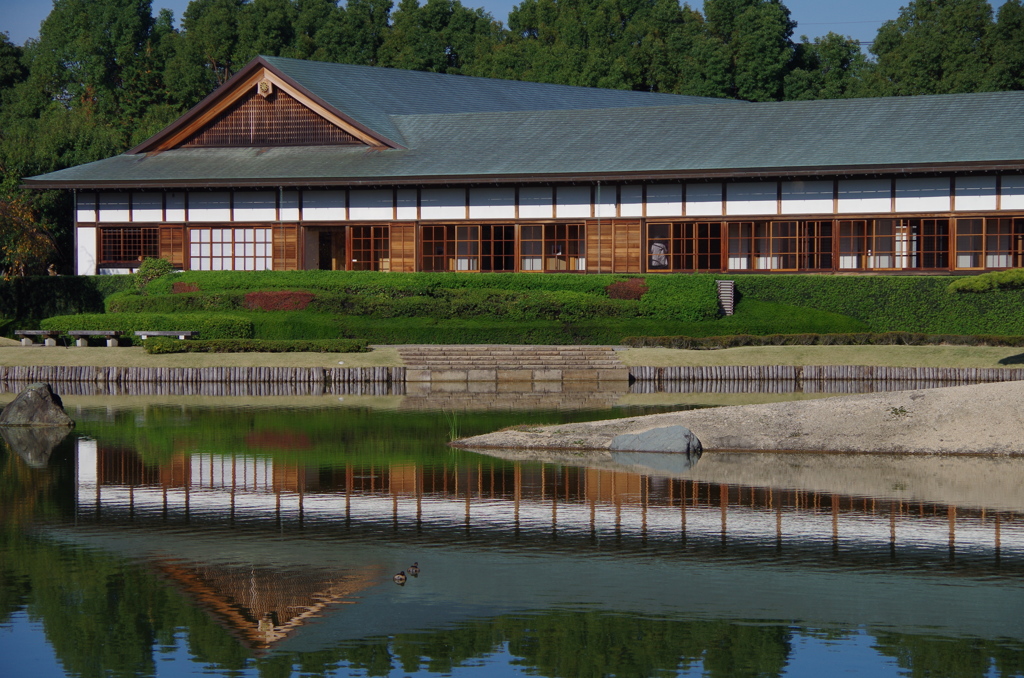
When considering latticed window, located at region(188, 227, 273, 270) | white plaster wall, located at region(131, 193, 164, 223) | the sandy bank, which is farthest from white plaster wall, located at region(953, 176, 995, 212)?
white plaster wall, located at region(131, 193, 164, 223)

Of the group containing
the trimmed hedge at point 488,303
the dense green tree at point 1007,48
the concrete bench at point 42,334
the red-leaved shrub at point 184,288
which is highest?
the dense green tree at point 1007,48

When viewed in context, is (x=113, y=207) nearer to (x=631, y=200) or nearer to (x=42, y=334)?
(x=42, y=334)

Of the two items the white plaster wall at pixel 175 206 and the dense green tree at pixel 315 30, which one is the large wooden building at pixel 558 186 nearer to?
the white plaster wall at pixel 175 206

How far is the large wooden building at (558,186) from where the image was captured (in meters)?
39.4

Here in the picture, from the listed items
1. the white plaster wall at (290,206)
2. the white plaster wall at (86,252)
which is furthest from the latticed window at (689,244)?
the white plaster wall at (86,252)

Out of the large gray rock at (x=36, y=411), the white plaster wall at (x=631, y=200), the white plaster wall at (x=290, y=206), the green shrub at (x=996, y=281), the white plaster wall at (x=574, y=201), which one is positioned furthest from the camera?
the white plaster wall at (x=290, y=206)

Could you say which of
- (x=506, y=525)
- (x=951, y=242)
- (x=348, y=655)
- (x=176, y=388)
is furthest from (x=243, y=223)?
(x=348, y=655)

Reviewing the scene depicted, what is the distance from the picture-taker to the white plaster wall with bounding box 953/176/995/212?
126 feet

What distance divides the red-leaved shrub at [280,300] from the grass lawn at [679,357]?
4.90 metres

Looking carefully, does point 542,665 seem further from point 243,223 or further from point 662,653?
point 243,223

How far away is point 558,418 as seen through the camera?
912 inches

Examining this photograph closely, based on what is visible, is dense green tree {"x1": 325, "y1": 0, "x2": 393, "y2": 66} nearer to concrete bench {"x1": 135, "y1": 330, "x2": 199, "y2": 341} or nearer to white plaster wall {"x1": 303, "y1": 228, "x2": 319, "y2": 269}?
white plaster wall {"x1": 303, "y1": 228, "x2": 319, "y2": 269}

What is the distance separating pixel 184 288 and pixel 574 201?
37.9 ft

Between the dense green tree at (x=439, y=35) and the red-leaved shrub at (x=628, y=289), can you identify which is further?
the dense green tree at (x=439, y=35)
